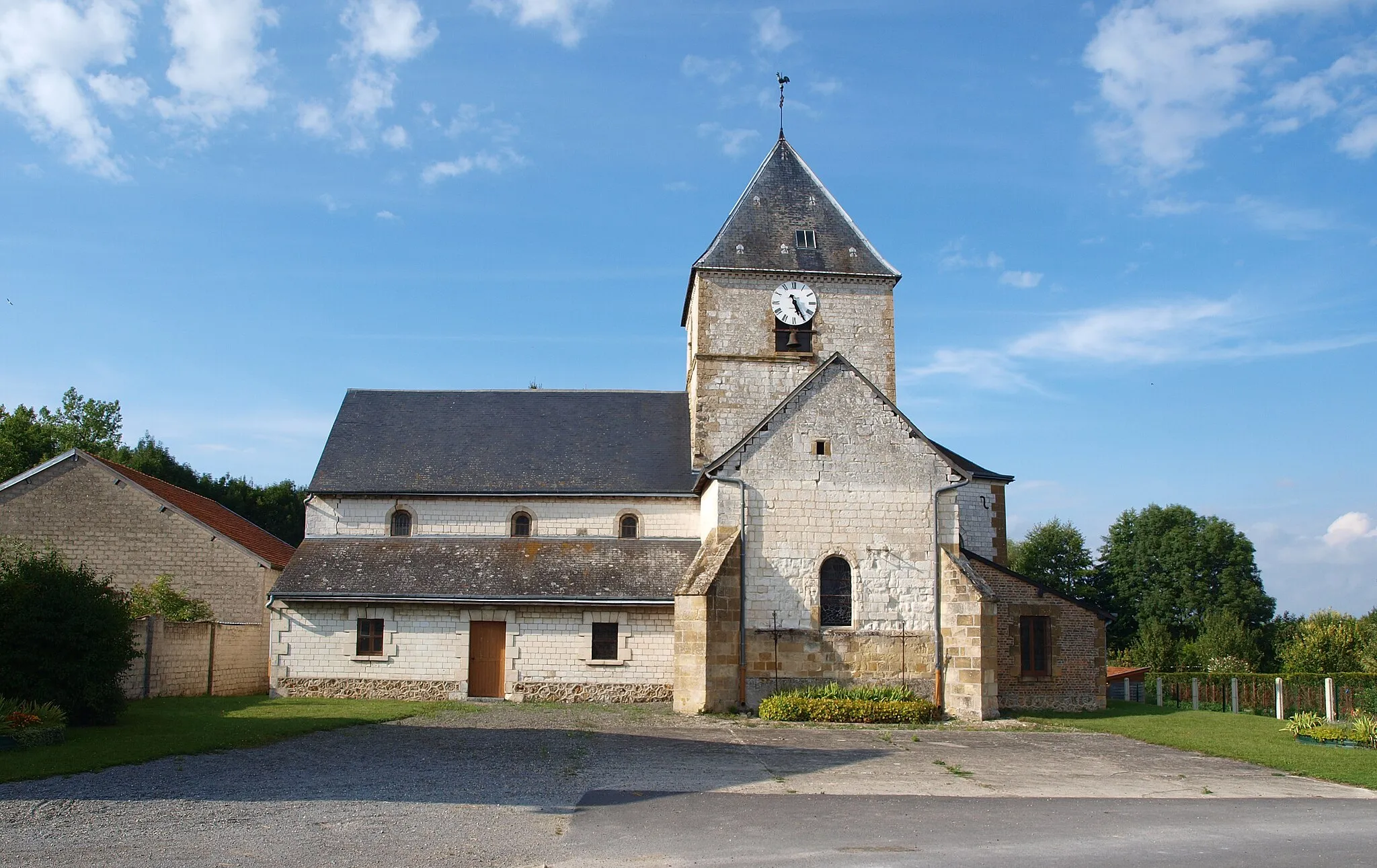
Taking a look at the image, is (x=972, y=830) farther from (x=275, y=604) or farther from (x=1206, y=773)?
(x=275, y=604)

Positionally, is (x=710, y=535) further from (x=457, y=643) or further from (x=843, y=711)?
(x=457, y=643)

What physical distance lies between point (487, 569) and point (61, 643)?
924cm

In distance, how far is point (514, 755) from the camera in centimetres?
1377

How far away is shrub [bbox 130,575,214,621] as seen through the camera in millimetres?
22625

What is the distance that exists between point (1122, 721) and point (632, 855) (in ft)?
51.0

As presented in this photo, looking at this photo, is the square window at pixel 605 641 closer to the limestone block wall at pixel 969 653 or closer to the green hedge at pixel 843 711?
the green hedge at pixel 843 711

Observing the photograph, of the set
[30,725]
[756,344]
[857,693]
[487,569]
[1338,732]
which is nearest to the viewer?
[30,725]

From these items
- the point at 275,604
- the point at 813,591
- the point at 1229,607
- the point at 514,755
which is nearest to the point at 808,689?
the point at 813,591

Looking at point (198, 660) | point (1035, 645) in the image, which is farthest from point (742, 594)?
point (198, 660)

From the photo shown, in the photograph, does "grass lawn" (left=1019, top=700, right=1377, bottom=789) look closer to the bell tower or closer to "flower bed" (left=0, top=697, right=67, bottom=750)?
the bell tower

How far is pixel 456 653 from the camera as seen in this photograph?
75.3 ft

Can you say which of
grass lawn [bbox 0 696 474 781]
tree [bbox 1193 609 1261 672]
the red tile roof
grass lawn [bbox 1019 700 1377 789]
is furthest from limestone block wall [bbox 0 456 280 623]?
tree [bbox 1193 609 1261 672]

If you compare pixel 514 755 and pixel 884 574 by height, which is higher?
pixel 884 574

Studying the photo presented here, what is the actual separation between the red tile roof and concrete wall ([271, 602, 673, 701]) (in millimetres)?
3567
